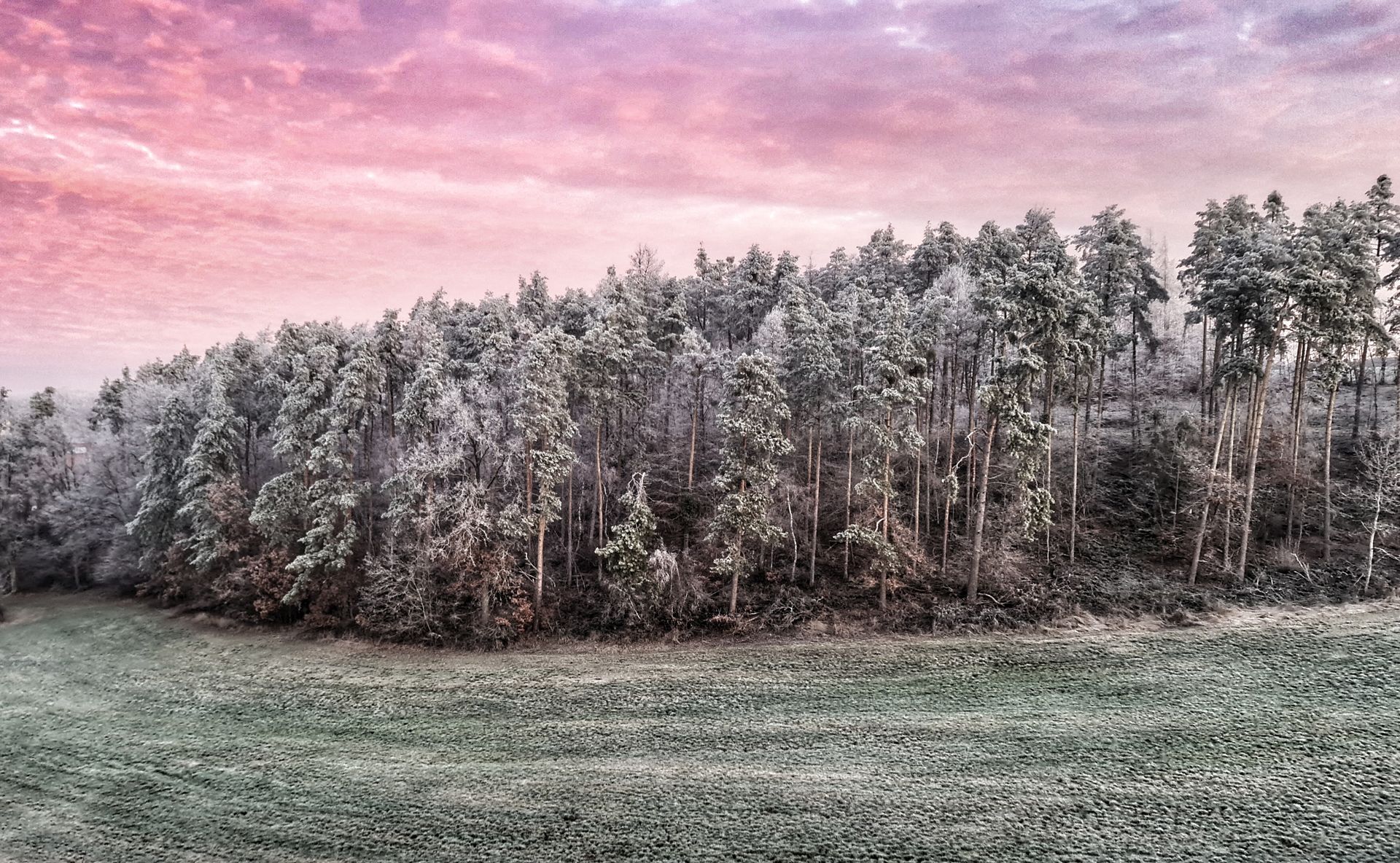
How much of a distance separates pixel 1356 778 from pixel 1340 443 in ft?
95.3

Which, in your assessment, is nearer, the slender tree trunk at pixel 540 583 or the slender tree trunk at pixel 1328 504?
the slender tree trunk at pixel 1328 504

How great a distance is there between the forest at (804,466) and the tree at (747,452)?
0.13 metres

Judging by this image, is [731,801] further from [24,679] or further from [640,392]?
[24,679]

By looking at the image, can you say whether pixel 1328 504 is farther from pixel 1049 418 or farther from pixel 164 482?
pixel 164 482

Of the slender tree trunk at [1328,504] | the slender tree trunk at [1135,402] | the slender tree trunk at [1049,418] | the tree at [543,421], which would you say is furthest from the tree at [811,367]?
the slender tree trunk at [1135,402]

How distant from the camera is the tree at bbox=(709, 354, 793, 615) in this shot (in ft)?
85.3

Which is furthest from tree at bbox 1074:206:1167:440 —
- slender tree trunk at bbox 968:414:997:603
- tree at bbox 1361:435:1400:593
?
slender tree trunk at bbox 968:414:997:603

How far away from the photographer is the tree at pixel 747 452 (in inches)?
1023

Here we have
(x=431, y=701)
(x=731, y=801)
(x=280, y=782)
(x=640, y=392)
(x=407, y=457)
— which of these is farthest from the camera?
(x=640, y=392)

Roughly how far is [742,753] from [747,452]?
12.2 meters

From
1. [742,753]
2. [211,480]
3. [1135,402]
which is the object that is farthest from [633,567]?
[1135,402]

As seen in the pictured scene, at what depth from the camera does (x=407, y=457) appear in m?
28.3

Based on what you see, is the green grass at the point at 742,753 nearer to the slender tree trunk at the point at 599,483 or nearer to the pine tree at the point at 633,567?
the pine tree at the point at 633,567

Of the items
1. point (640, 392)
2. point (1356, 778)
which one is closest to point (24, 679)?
point (640, 392)
